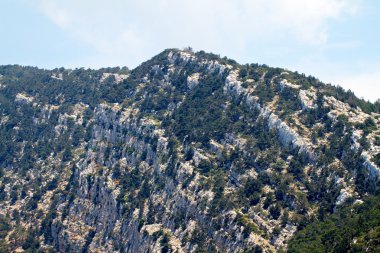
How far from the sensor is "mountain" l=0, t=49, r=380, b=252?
124812 millimetres

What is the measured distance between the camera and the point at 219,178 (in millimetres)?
146250

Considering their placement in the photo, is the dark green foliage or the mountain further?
the mountain

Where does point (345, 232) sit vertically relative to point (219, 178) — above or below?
below

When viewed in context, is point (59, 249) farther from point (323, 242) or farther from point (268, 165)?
point (323, 242)

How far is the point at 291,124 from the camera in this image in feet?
503

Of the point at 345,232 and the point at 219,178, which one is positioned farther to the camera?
the point at 219,178

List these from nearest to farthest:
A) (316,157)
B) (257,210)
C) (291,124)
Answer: (257,210)
(316,157)
(291,124)

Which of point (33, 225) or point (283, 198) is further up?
point (283, 198)

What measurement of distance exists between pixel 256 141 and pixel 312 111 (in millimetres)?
18975

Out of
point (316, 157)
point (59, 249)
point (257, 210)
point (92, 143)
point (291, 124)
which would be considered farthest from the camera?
point (92, 143)

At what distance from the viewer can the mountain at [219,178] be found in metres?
125

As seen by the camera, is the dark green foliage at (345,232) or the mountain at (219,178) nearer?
the dark green foliage at (345,232)

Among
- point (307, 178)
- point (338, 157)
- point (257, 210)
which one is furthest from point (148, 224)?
point (338, 157)

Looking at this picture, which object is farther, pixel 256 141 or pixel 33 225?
pixel 33 225
